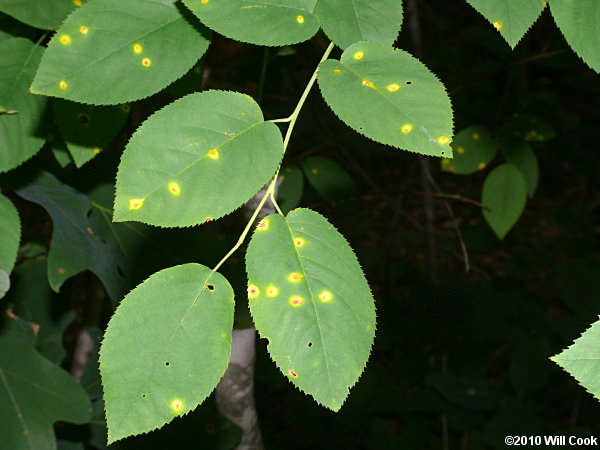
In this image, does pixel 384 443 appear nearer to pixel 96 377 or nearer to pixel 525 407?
pixel 525 407

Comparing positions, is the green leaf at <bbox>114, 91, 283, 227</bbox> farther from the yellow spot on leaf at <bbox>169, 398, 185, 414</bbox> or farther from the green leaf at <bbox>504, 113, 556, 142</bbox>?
the green leaf at <bbox>504, 113, 556, 142</bbox>

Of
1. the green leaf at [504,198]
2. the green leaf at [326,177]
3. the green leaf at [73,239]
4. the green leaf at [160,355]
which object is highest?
the green leaf at [160,355]

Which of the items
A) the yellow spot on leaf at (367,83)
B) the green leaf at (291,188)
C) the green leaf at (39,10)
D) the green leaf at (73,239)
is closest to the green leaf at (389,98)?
the yellow spot on leaf at (367,83)

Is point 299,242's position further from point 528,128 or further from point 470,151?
point 528,128

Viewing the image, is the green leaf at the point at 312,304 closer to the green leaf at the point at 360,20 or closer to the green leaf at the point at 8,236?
the green leaf at the point at 360,20

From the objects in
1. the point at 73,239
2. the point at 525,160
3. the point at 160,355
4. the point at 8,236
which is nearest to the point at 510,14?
the point at 160,355
